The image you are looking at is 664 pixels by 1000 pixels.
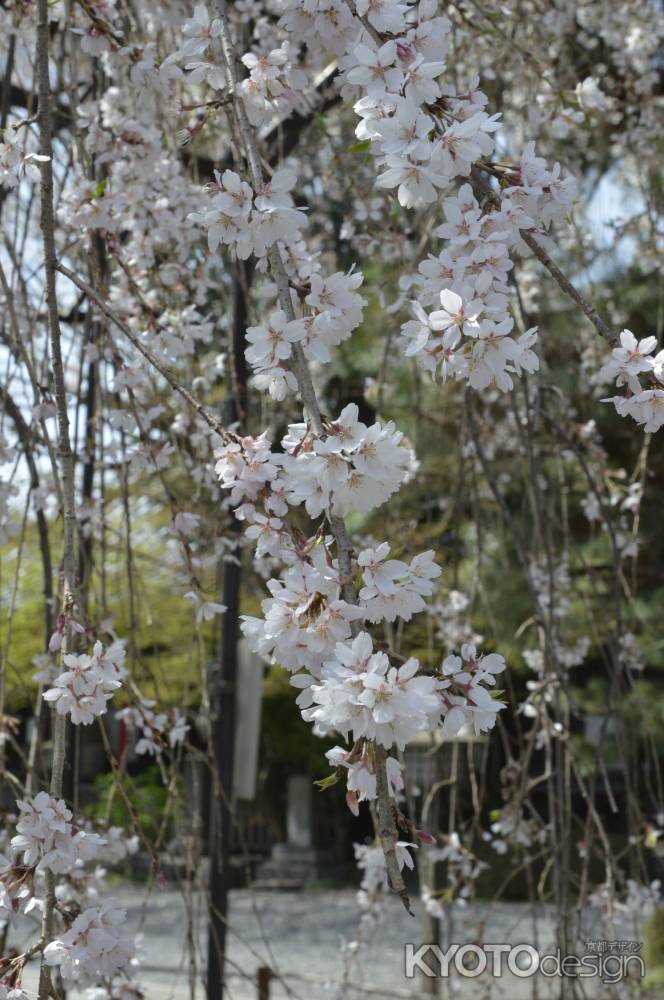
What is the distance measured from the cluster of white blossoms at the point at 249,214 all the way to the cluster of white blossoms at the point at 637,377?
0.77 feet

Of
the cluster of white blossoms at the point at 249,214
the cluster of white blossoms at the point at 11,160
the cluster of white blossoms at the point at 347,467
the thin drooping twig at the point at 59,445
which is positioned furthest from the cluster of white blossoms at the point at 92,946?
the cluster of white blossoms at the point at 11,160

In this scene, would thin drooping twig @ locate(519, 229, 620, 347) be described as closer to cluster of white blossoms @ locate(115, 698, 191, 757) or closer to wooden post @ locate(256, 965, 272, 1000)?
cluster of white blossoms @ locate(115, 698, 191, 757)

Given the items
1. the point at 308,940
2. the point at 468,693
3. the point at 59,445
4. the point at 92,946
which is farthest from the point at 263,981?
the point at 308,940

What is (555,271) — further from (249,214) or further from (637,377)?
(249,214)

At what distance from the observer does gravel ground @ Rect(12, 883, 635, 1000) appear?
14.9 ft

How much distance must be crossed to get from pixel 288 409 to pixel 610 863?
9.42 feet

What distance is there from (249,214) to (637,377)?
0.95ft

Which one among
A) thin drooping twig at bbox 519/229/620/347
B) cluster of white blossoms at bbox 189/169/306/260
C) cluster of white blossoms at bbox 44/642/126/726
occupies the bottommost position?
cluster of white blossoms at bbox 44/642/126/726

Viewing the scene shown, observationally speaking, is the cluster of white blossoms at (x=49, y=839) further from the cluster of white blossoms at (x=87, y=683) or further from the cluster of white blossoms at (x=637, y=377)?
the cluster of white blossoms at (x=637, y=377)

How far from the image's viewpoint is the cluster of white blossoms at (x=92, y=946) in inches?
31.4

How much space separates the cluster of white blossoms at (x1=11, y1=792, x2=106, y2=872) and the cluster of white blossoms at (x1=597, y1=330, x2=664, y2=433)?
0.48m

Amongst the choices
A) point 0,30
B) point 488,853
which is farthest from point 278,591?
point 488,853

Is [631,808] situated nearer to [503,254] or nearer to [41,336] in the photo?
[41,336]

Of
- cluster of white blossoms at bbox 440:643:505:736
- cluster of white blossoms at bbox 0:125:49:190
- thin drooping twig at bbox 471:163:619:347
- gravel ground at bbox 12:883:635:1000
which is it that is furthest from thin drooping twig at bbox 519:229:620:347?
gravel ground at bbox 12:883:635:1000
